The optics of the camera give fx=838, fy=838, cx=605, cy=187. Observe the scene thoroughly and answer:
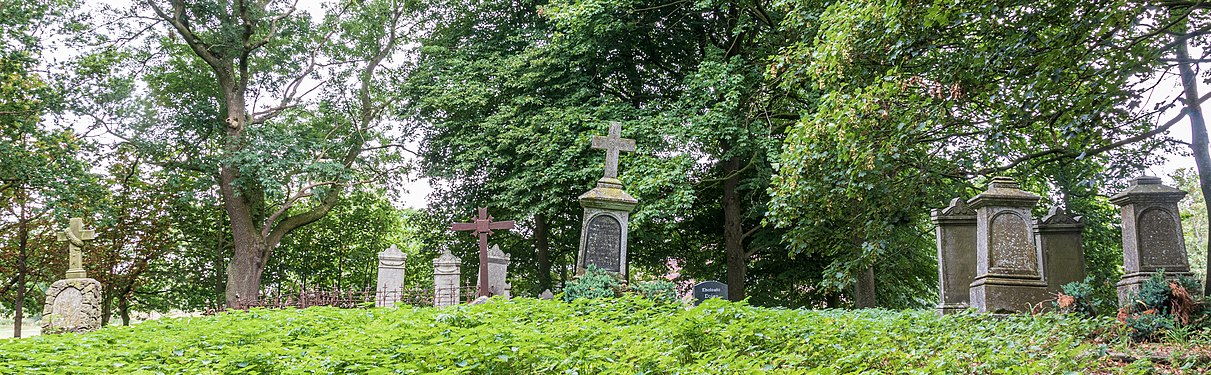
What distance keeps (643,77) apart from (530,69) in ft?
9.41

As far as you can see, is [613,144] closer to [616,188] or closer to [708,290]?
[616,188]

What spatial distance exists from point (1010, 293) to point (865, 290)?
24.0 ft

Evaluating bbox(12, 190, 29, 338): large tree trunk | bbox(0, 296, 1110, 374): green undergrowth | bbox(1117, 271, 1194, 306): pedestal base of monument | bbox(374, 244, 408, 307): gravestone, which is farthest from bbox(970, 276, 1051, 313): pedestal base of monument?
bbox(12, 190, 29, 338): large tree trunk

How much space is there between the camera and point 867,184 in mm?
10445

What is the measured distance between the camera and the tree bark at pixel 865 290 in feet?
55.7

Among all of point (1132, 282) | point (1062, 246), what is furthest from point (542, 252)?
point (1132, 282)

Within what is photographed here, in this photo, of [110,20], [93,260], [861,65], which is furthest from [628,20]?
[93,260]

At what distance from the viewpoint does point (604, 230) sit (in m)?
12.0

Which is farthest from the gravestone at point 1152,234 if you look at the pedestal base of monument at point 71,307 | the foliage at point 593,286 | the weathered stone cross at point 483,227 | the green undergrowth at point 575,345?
the pedestal base of monument at point 71,307

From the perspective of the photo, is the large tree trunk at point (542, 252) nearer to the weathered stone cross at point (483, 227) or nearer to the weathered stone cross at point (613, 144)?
the weathered stone cross at point (483, 227)

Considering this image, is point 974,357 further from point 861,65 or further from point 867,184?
point 861,65

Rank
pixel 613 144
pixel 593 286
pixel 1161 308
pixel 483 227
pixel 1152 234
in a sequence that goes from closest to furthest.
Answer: pixel 1161 308, pixel 1152 234, pixel 593 286, pixel 613 144, pixel 483 227

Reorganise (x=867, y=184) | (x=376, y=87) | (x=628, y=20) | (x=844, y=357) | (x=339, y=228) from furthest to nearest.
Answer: (x=339, y=228)
(x=376, y=87)
(x=628, y=20)
(x=867, y=184)
(x=844, y=357)

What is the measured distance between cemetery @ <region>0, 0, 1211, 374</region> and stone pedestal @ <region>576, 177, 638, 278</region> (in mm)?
40
